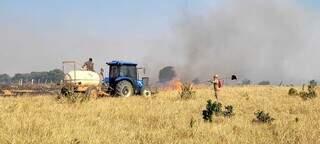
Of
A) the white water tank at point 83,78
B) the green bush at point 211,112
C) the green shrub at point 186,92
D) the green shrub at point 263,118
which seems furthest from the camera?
the white water tank at point 83,78

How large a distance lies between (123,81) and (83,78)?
2.27 metres

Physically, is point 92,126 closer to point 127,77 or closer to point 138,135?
point 138,135

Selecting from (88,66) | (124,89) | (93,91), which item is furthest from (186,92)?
(88,66)

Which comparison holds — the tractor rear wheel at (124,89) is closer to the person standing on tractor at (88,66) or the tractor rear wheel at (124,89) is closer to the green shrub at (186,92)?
the person standing on tractor at (88,66)

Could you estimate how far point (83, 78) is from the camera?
2884 cm

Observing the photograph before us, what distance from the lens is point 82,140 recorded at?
10.1 metres

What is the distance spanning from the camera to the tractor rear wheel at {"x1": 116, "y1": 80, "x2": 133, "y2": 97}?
28966 mm

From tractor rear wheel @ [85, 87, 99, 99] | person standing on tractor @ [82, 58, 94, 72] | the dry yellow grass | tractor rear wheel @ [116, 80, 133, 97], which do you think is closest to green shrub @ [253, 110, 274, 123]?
the dry yellow grass

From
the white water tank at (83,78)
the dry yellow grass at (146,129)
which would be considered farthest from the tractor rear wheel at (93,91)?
the dry yellow grass at (146,129)

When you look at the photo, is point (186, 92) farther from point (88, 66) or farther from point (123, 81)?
point (88, 66)

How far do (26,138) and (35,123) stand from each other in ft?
7.66

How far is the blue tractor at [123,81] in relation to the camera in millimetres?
29203

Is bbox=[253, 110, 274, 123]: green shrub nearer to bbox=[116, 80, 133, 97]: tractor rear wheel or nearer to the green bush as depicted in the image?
the green bush

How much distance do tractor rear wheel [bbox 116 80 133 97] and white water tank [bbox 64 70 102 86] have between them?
1187 mm
